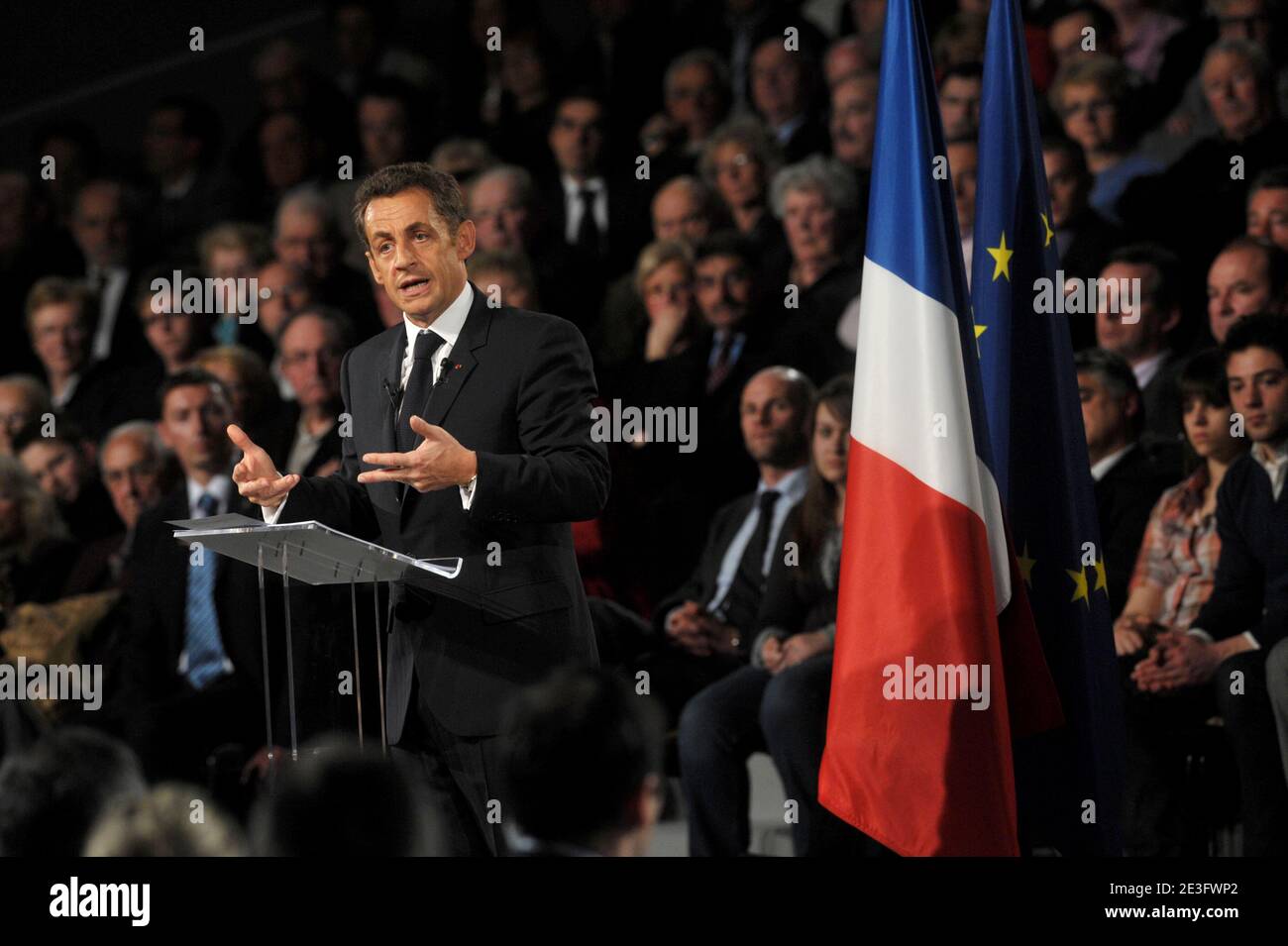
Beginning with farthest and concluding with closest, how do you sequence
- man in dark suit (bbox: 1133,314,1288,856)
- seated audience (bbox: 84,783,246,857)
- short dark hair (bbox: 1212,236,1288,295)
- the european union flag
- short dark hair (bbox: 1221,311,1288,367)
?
short dark hair (bbox: 1212,236,1288,295), short dark hair (bbox: 1221,311,1288,367), man in dark suit (bbox: 1133,314,1288,856), the european union flag, seated audience (bbox: 84,783,246,857)

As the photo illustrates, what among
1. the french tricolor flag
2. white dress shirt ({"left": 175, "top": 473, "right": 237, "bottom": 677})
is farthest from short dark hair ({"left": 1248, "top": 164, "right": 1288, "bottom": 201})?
white dress shirt ({"left": 175, "top": 473, "right": 237, "bottom": 677})

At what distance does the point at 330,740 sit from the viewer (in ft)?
8.21

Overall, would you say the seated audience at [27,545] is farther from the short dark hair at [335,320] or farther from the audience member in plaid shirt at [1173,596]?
the audience member in plaid shirt at [1173,596]

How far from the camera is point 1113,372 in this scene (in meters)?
4.53

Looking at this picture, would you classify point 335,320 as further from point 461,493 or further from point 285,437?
point 461,493

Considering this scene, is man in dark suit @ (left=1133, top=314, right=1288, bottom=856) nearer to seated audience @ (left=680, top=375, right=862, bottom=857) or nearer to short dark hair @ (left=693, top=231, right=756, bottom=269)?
seated audience @ (left=680, top=375, right=862, bottom=857)

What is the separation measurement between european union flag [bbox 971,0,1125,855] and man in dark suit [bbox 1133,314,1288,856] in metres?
0.61

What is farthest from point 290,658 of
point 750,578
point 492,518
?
point 750,578

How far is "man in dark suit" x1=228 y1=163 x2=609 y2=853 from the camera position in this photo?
262cm

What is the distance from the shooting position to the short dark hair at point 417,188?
271 centimetres

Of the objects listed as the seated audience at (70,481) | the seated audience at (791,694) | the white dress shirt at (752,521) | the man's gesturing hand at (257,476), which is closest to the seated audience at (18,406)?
the seated audience at (70,481)

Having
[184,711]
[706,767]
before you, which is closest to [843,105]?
[706,767]
